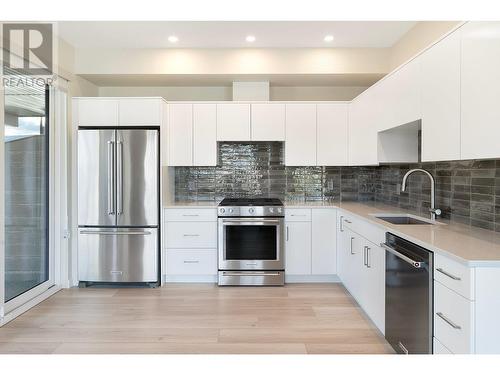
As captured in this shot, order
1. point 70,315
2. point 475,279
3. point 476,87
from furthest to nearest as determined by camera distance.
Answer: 1. point 70,315
2. point 476,87
3. point 475,279

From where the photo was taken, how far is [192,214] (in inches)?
162

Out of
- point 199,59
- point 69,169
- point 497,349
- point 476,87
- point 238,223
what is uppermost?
point 199,59

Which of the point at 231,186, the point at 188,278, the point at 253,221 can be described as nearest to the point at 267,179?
the point at 231,186

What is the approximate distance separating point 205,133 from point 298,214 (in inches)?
58.5

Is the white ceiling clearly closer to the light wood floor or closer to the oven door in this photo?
the oven door

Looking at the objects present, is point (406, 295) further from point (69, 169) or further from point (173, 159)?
point (69, 169)

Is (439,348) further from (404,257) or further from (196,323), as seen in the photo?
(196,323)

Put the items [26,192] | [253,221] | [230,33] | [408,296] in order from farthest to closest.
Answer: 1. [253,221]
2. [230,33]
3. [26,192]
4. [408,296]

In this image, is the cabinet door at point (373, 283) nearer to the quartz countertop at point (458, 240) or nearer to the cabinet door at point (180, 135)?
the quartz countertop at point (458, 240)

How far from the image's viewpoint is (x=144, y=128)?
Answer: 405cm
